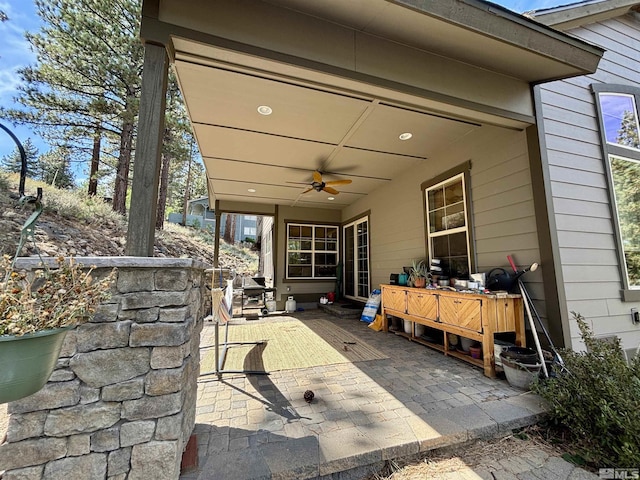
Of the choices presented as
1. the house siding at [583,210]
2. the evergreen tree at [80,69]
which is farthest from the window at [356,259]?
the evergreen tree at [80,69]

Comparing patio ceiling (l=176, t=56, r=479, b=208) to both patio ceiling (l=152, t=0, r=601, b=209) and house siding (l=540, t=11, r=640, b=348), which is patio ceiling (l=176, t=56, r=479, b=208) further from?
house siding (l=540, t=11, r=640, b=348)

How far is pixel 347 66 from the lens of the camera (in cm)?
242

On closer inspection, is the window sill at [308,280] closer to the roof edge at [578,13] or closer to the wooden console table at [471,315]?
the wooden console table at [471,315]

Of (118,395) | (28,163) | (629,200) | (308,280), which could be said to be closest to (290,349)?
(118,395)

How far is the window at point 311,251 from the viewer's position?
816 cm

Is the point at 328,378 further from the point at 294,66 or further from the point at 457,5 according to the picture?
the point at 457,5

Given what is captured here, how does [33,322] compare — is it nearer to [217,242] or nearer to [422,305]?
[422,305]

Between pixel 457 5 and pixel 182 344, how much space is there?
3251 millimetres

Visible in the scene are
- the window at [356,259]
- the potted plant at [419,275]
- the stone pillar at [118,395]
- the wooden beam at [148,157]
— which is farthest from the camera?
the window at [356,259]

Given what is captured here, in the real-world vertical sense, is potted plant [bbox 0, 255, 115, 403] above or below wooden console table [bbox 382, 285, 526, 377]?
above

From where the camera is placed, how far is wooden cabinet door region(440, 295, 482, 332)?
300 cm

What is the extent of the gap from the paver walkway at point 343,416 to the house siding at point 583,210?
4.34ft

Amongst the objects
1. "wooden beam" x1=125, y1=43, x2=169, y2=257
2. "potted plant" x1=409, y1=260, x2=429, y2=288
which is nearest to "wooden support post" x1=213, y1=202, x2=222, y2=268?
"potted plant" x1=409, y1=260, x2=429, y2=288

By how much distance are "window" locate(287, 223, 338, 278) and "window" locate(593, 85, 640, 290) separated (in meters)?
6.18
